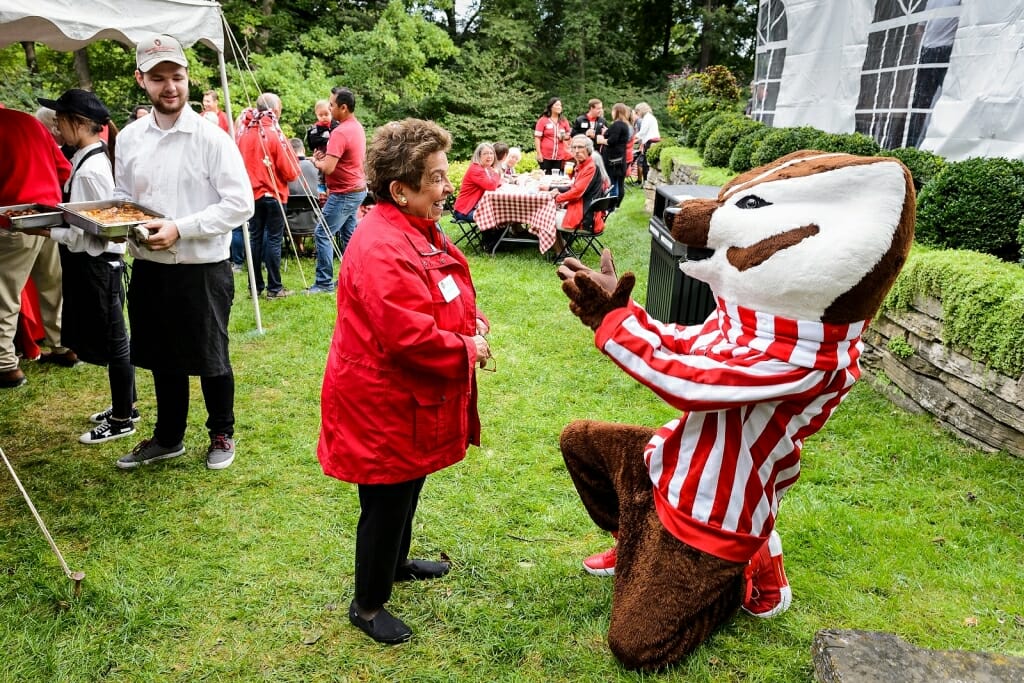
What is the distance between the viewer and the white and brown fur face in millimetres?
1902

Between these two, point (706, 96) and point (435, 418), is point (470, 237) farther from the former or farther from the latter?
point (706, 96)

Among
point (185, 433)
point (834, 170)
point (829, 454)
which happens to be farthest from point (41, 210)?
point (829, 454)

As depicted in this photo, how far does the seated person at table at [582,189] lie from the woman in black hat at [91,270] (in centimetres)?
581

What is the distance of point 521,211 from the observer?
9.16m

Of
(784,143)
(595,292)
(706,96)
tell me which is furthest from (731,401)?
(706,96)

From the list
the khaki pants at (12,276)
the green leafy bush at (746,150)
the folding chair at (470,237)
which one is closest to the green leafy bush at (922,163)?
the green leafy bush at (746,150)

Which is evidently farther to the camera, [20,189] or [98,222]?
[20,189]

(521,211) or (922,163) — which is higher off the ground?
(922,163)

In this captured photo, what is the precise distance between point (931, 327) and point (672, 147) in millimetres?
11219

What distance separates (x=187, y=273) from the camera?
137 inches

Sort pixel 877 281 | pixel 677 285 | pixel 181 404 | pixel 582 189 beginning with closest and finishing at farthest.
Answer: pixel 877 281
pixel 181 404
pixel 677 285
pixel 582 189

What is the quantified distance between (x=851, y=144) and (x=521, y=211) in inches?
157

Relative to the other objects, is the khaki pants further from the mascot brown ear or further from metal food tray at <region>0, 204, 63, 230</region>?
the mascot brown ear

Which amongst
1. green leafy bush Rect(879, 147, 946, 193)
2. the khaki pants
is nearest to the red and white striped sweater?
the khaki pants
